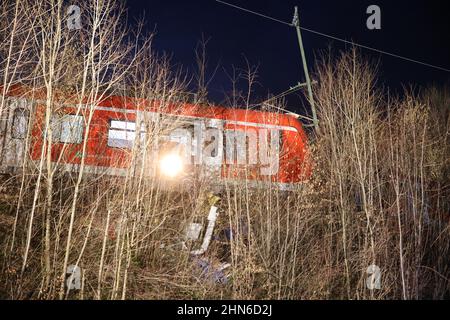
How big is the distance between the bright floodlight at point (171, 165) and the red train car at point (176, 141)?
0.08 ft

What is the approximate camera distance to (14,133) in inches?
270

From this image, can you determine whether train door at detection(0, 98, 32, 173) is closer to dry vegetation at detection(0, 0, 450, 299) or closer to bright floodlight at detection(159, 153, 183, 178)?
dry vegetation at detection(0, 0, 450, 299)

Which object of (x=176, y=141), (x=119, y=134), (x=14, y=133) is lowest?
(x=14, y=133)

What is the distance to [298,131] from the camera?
354 inches

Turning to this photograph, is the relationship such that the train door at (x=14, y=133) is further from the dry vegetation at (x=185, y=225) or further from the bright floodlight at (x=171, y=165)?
the bright floodlight at (x=171, y=165)

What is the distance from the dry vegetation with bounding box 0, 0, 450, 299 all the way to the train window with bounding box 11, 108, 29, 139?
31.0 inches

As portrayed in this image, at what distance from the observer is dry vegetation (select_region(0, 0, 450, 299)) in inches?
193

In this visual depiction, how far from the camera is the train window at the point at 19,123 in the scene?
6.76 meters

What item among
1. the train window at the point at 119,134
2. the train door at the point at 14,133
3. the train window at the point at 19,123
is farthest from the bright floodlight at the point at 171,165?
the train window at the point at 19,123

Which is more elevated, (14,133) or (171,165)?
(14,133)

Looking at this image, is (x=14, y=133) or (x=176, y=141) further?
(x=176, y=141)

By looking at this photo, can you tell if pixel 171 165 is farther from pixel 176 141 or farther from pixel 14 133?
pixel 14 133

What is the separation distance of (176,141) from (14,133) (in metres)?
3.33

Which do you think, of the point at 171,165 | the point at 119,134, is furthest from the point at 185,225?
the point at 119,134
